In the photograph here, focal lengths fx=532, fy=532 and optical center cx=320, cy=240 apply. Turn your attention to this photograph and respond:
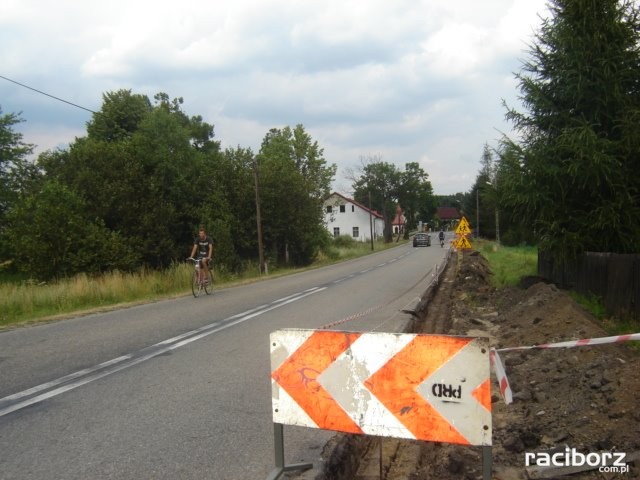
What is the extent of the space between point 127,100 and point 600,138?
45259 mm

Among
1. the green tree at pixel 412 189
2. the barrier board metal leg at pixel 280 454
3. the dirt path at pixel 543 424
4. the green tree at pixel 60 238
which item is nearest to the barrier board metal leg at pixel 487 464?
the dirt path at pixel 543 424

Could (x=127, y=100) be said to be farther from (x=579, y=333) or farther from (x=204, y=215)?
(x=579, y=333)

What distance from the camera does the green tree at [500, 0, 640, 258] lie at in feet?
37.3

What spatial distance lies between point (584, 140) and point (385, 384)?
10266mm

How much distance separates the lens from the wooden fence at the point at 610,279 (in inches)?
363

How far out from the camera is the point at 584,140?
1155 centimetres

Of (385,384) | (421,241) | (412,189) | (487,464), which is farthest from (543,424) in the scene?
(412,189)

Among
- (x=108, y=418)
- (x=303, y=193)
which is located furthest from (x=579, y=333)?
(x=303, y=193)

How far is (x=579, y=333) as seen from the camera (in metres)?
7.66

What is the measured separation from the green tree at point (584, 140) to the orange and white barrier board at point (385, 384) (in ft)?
31.8

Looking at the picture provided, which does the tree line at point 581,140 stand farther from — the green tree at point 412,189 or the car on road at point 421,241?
the green tree at point 412,189

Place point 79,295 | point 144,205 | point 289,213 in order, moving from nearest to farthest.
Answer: point 79,295
point 144,205
point 289,213

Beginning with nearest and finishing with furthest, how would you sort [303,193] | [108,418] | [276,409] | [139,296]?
[276,409] < [108,418] < [139,296] < [303,193]

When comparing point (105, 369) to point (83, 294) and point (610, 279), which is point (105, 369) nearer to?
point (610, 279)
